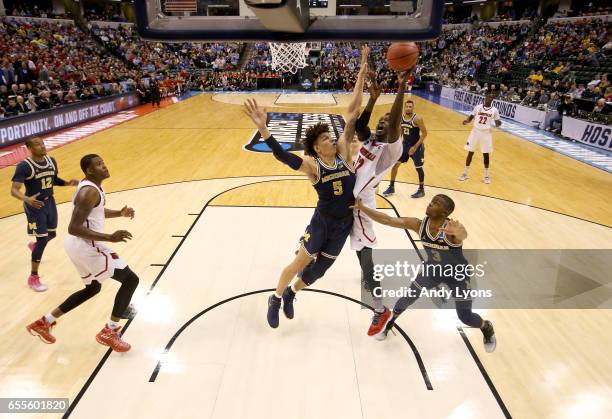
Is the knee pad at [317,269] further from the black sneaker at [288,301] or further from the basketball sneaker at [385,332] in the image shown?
the basketball sneaker at [385,332]

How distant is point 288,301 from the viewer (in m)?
4.11

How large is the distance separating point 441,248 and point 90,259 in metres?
3.04

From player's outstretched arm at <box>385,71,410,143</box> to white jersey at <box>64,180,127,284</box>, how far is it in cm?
260

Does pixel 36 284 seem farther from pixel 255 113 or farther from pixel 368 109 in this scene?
pixel 368 109

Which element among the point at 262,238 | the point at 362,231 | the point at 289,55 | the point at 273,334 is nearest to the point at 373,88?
the point at 362,231

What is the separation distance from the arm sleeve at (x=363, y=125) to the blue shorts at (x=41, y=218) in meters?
3.71

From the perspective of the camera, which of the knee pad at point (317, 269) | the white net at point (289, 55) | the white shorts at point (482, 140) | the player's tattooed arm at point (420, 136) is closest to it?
the knee pad at point (317, 269)

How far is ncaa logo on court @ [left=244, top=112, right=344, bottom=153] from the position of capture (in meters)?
11.9

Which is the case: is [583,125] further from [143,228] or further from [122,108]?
[122,108]

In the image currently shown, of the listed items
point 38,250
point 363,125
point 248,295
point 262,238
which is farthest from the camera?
point 262,238

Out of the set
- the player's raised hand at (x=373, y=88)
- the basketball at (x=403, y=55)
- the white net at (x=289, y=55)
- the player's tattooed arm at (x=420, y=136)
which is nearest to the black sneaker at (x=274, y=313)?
the player's raised hand at (x=373, y=88)

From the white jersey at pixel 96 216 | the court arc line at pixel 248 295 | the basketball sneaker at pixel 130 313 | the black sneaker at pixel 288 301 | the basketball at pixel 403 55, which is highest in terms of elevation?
the basketball at pixel 403 55

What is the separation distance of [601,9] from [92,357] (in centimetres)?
3459

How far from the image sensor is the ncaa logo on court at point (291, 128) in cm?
1189
